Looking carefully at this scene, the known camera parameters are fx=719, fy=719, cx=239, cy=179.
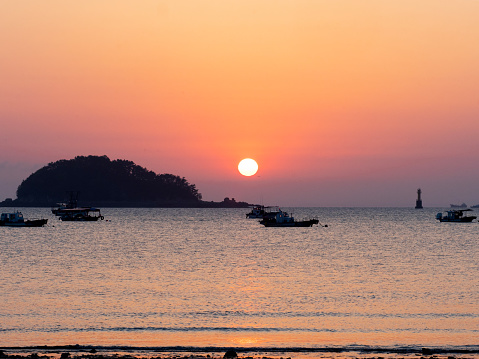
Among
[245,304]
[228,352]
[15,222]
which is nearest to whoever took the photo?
[228,352]

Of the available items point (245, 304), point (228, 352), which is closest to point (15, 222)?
point (245, 304)

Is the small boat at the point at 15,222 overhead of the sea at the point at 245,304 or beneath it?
overhead

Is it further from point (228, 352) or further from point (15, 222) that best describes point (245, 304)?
point (15, 222)

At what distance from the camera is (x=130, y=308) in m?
49.7

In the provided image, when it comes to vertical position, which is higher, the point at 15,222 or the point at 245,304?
the point at 15,222

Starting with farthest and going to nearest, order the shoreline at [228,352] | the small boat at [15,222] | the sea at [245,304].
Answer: the small boat at [15,222] → the sea at [245,304] → the shoreline at [228,352]

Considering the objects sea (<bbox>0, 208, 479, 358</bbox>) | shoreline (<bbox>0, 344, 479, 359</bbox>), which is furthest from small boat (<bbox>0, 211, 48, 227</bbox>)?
shoreline (<bbox>0, 344, 479, 359</bbox>)

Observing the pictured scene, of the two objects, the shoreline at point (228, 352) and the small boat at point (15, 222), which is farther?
the small boat at point (15, 222)

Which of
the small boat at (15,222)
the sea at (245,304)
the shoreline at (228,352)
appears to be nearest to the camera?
the shoreline at (228,352)

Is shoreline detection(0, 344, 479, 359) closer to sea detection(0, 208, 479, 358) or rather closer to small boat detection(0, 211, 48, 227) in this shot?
sea detection(0, 208, 479, 358)

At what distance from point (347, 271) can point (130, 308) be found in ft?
112

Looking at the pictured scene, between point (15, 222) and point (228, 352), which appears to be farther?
point (15, 222)

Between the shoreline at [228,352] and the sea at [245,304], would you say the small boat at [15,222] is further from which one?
the shoreline at [228,352]

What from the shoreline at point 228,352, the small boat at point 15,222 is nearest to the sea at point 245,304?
the shoreline at point 228,352
